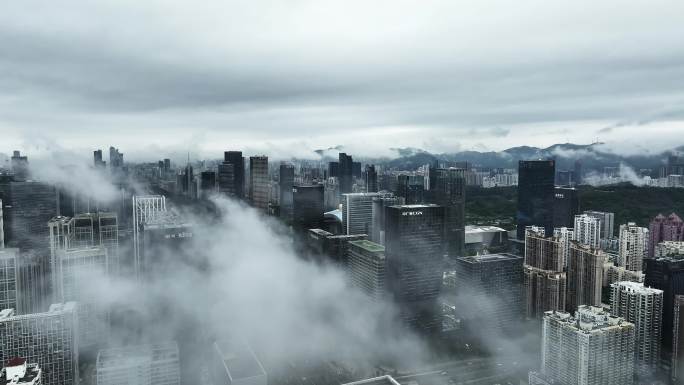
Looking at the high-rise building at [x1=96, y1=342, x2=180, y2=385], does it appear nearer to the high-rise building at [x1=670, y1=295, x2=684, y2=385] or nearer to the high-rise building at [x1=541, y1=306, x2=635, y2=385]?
the high-rise building at [x1=541, y1=306, x2=635, y2=385]

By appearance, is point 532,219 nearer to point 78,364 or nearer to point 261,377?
point 261,377

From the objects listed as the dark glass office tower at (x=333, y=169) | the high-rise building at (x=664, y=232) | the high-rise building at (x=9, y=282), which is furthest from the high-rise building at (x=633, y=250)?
the high-rise building at (x=9, y=282)

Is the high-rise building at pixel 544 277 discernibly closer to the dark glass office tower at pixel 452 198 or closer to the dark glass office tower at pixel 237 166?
the dark glass office tower at pixel 452 198

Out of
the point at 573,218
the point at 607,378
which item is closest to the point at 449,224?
the point at 573,218

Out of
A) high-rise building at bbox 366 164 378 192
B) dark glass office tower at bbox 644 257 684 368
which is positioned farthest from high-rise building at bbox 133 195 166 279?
high-rise building at bbox 366 164 378 192

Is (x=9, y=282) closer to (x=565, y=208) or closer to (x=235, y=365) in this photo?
(x=235, y=365)

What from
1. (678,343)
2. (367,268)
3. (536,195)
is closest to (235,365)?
(367,268)
